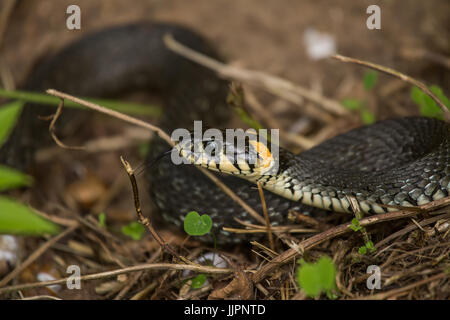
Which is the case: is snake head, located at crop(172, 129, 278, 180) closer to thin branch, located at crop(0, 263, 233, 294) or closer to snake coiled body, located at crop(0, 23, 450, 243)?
snake coiled body, located at crop(0, 23, 450, 243)

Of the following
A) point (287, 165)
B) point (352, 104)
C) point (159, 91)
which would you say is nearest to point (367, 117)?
point (352, 104)

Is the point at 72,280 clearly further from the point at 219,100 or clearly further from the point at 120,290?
the point at 219,100

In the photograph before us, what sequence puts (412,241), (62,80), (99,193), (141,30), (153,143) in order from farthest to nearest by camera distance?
(141,30)
(62,80)
(99,193)
(153,143)
(412,241)

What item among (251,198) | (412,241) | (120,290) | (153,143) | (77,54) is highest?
(77,54)
